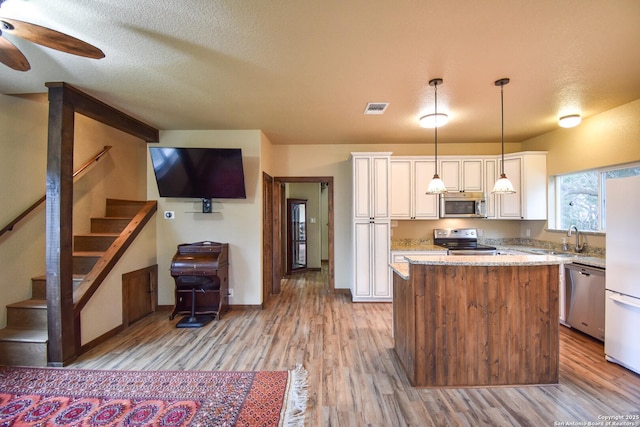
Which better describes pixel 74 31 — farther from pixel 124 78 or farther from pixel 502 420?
pixel 502 420

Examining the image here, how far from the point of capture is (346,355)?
268 cm

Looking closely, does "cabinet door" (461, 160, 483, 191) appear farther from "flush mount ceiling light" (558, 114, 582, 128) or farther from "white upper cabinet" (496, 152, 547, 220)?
"flush mount ceiling light" (558, 114, 582, 128)

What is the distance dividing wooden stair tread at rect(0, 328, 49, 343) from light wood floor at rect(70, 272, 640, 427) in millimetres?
392

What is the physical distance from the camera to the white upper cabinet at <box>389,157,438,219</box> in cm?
441

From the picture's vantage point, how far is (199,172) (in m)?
3.66

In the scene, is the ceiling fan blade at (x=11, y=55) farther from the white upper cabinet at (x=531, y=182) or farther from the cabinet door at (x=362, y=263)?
the white upper cabinet at (x=531, y=182)

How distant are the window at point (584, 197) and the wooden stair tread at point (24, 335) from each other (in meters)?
6.22

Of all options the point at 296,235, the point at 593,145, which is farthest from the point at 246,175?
the point at 593,145

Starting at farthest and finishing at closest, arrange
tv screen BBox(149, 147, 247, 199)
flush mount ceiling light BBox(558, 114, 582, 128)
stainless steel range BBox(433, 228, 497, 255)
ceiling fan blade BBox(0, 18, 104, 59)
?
1. stainless steel range BBox(433, 228, 497, 255)
2. tv screen BBox(149, 147, 247, 199)
3. flush mount ceiling light BBox(558, 114, 582, 128)
4. ceiling fan blade BBox(0, 18, 104, 59)

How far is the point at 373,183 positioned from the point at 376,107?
1.40 m

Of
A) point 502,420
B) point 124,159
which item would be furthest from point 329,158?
point 502,420

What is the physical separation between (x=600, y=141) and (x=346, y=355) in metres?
3.95

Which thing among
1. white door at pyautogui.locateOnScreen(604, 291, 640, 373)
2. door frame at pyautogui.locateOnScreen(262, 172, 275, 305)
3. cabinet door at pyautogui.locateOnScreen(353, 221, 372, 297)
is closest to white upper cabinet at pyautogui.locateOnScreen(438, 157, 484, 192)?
cabinet door at pyautogui.locateOnScreen(353, 221, 372, 297)

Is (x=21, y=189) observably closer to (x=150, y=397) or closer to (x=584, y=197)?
(x=150, y=397)
